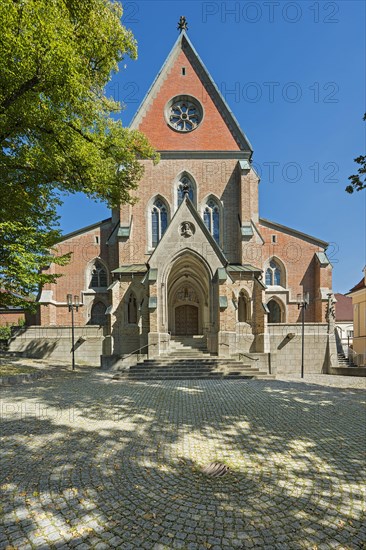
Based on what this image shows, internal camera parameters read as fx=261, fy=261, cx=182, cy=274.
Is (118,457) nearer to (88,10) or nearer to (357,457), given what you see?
(357,457)

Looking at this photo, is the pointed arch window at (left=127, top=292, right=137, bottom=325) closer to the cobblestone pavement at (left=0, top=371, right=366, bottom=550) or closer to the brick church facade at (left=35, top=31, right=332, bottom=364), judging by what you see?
the brick church facade at (left=35, top=31, right=332, bottom=364)

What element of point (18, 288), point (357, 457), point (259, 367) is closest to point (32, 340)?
point (18, 288)

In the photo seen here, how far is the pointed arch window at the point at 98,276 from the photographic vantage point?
71.6ft

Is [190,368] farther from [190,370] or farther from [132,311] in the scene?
[132,311]

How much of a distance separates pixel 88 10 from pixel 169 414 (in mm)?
12502

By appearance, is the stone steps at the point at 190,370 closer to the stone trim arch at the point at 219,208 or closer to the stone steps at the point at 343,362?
the stone steps at the point at 343,362

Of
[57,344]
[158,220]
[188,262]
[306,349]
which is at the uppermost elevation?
[158,220]

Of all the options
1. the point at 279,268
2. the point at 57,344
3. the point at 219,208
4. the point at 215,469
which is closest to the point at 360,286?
the point at 279,268

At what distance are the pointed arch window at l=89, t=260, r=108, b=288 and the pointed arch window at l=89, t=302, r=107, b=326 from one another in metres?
1.61

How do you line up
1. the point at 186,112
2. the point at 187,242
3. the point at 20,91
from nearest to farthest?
1. the point at 20,91
2. the point at 187,242
3. the point at 186,112

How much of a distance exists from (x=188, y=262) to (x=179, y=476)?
13426mm

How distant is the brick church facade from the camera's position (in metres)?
17.4

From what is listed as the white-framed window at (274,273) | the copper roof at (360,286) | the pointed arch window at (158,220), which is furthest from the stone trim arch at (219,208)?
the copper roof at (360,286)

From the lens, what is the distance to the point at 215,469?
12.8 ft
